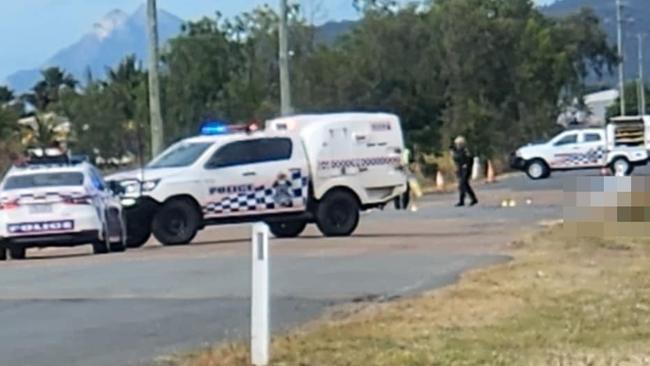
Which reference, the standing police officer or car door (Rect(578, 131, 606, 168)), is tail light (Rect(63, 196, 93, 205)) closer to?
the standing police officer

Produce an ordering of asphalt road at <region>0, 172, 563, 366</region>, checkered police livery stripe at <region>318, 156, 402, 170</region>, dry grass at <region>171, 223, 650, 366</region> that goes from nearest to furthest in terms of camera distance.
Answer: dry grass at <region>171, 223, 650, 366</region>
asphalt road at <region>0, 172, 563, 366</region>
checkered police livery stripe at <region>318, 156, 402, 170</region>

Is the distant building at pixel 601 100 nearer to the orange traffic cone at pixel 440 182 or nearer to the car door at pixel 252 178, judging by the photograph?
the orange traffic cone at pixel 440 182

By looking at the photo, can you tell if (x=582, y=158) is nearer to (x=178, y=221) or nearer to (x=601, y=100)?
(x=178, y=221)

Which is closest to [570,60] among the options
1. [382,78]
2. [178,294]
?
[382,78]

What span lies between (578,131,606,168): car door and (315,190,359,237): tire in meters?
32.6

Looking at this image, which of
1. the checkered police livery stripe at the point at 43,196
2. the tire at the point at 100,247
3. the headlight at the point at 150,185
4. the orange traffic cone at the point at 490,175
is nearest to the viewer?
the checkered police livery stripe at the point at 43,196

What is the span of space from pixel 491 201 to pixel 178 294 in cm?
2621

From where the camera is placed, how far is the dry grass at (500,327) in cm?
1239

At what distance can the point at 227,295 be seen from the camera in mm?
18609

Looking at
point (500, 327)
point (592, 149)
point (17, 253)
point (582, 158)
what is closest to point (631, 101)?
point (582, 158)

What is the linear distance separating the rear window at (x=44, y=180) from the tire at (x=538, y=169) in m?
37.1

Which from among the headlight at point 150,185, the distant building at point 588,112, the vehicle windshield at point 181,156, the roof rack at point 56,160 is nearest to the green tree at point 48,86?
the distant building at point 588,112

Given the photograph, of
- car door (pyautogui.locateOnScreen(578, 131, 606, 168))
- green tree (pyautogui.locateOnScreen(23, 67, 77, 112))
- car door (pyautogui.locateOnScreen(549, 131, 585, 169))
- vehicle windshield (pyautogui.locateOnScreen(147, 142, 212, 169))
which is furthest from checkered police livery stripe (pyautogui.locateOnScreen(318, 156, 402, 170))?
green tree (pyautogui.locateOnScreen(23, 67, 77, 112))

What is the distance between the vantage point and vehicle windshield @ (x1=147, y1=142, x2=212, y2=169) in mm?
29828
